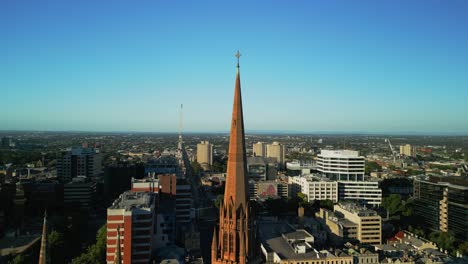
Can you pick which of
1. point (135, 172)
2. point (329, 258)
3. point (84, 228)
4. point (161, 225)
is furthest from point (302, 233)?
point (135, 172)

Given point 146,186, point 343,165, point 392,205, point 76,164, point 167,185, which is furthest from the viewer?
point 76,164

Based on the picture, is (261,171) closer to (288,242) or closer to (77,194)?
(77,194)

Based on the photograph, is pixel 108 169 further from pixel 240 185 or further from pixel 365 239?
pixel 240 185

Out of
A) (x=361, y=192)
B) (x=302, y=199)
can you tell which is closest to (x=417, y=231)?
(x=361, y=192)

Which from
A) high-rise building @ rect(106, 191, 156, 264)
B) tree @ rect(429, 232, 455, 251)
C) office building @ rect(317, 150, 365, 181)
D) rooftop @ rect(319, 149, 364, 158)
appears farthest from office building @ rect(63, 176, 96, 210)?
tree @ rect(429, 232, 455, 251)

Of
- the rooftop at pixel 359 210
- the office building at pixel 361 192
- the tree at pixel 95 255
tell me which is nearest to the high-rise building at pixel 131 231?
the tree at pixel 95 255

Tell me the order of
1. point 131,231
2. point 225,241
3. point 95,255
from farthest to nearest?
point 95,255 < point 131,231 < point 225,241

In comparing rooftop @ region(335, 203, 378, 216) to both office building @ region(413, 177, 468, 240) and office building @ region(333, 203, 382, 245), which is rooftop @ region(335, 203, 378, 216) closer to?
office building @ region(333, 203, 382, 245)
